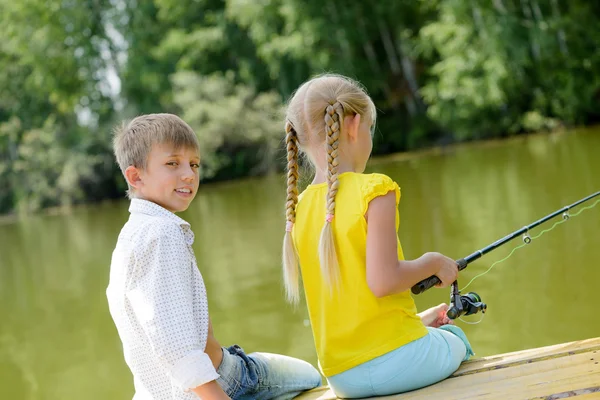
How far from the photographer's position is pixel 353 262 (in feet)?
7.70

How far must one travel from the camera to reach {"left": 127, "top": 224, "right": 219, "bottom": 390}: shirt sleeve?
2088mm

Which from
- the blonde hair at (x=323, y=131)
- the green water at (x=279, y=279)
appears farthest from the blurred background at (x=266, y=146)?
the blonde hair at (x=323, y=131)

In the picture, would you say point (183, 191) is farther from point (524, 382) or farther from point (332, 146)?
point (524, 382)

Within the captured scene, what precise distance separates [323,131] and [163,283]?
667mm

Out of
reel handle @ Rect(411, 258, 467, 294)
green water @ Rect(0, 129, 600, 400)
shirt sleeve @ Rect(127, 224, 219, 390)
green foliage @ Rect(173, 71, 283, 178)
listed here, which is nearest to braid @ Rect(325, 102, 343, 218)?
reel handle @ Rect(411, 258, 467, 294)

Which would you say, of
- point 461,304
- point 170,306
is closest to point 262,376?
point 170,306

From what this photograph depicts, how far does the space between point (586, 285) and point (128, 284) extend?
11.1 feet

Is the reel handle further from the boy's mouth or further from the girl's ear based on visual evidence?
the boy's mouth

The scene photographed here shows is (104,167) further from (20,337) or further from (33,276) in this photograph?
(20,337)

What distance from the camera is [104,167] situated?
2572cm

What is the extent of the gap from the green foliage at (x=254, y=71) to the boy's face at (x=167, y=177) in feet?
59.7

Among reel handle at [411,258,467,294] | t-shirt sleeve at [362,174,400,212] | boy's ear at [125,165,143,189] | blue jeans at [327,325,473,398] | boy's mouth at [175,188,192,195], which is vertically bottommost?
blue jeans at [327,325,473,398]

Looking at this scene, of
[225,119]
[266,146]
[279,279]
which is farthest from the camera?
[266,146]

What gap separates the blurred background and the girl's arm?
204cm
